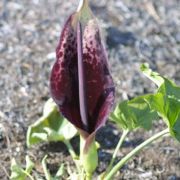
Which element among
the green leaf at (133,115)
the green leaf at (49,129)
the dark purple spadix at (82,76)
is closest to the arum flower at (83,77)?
the dark purple spadix at (82,76)

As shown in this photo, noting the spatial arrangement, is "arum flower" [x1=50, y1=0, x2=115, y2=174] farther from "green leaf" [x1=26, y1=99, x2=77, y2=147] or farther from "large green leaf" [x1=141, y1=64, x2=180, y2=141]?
"green leaf" [x1=26, y1=99, x2=77, y2=147]

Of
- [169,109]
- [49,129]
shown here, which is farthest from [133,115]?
[49,129]

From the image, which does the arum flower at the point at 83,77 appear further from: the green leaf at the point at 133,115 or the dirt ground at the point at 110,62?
the dirt ground at the point at 110,62

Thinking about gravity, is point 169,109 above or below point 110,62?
above

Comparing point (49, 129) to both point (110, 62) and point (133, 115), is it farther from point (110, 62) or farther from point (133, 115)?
point (110, 62)

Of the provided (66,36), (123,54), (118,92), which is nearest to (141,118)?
(66,36)

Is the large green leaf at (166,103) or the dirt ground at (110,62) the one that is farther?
the dirt ground at (110,62)

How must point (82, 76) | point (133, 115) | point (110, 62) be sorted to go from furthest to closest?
point (110, 62), point (133, 115), point (82, 76)
